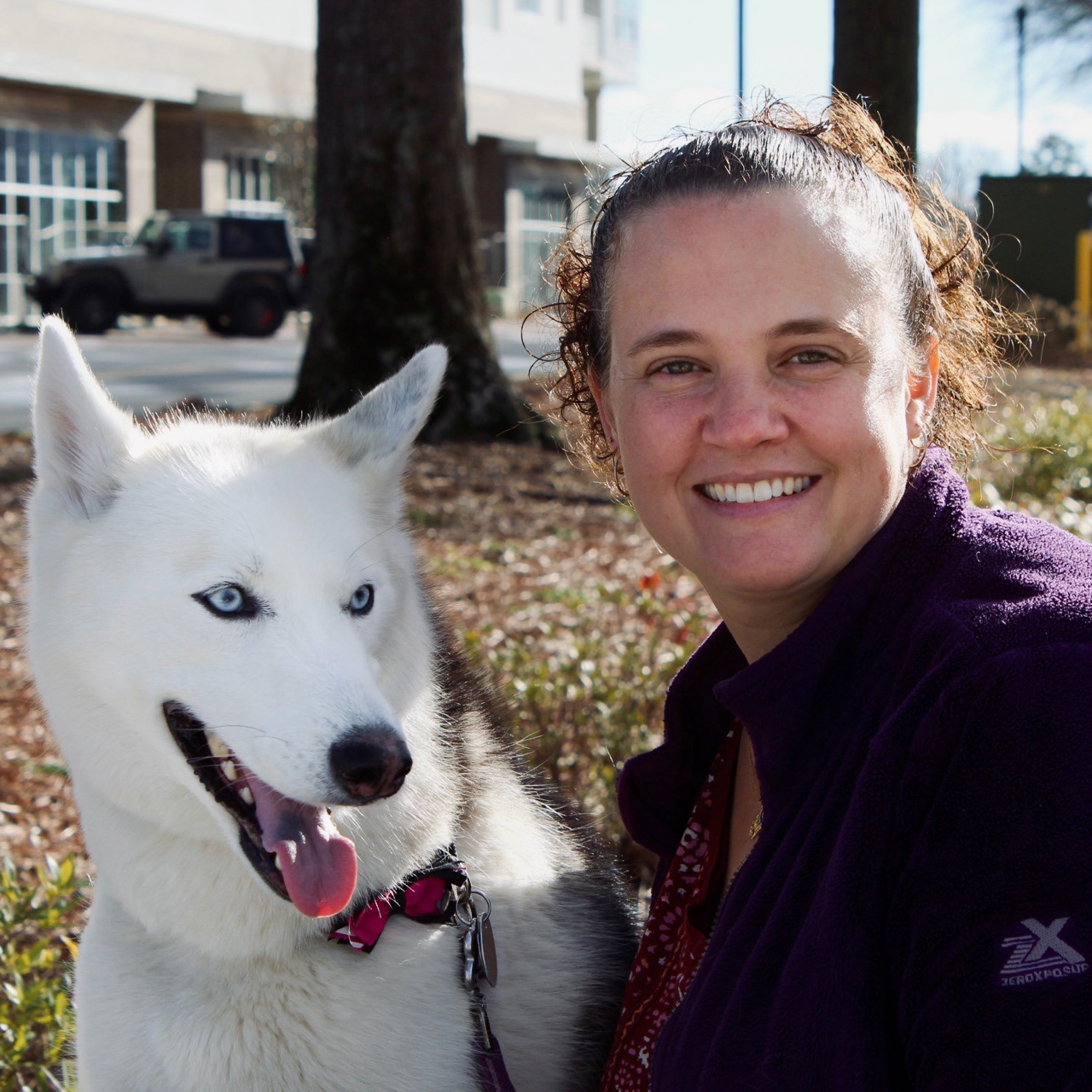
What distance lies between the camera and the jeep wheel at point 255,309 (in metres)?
25.5

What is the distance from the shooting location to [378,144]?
8.02 meters

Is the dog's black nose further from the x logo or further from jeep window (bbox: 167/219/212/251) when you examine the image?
jeep window (bbox: 167/219/212/251)

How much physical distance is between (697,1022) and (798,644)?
1.71 feet

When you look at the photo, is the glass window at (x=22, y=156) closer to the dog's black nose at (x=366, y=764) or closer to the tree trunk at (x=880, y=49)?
the tree trunk at (x=880, y=49)

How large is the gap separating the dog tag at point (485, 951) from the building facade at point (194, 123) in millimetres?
21718

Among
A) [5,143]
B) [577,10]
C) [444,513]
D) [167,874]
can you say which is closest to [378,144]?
[444,513]

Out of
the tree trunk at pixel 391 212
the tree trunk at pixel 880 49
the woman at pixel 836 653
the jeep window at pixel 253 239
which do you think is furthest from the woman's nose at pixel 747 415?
the jeep window at pixel 253 239

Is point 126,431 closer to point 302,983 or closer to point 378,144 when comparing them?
point 302,983

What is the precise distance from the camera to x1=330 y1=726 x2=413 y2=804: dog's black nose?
5.97ft

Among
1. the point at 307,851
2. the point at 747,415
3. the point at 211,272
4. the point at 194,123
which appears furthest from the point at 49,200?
the point at 747,415

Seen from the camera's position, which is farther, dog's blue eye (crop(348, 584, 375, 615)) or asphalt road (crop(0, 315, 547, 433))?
asphalt road (crop(0, 315, 547, 433))

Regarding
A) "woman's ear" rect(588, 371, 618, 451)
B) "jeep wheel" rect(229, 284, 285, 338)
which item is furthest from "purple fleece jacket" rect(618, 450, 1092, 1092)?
"jeep wheel" rect(229, 284, 285, 338)

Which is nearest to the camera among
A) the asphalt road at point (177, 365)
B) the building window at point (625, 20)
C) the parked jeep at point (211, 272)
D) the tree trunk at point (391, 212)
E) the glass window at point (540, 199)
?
the tree trunk at point (391, 212)

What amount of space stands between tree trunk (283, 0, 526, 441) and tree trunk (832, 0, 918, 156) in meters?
2.50
